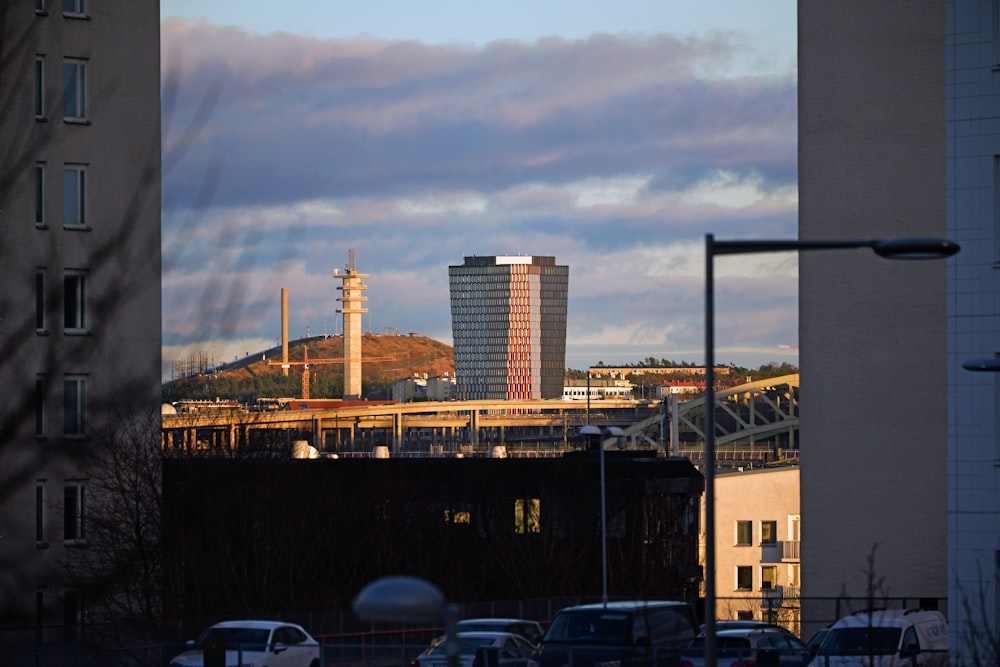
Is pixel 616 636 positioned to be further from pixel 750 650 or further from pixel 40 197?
pixel 40 197

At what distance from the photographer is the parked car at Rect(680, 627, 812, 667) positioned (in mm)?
26766

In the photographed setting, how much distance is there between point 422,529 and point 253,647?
1210 inches

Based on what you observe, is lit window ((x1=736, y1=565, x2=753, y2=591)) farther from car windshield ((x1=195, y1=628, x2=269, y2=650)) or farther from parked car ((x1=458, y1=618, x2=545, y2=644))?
car windshield ((x1=195, y1=628, x2=269, y2=650))

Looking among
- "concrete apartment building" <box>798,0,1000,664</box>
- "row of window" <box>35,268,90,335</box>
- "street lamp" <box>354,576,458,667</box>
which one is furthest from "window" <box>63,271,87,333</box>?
"concrete apartment building" <box>798,0,1000,664</box>

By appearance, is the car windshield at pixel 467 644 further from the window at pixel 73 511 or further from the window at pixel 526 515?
the window at pixel 526 515

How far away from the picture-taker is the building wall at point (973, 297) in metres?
29.2

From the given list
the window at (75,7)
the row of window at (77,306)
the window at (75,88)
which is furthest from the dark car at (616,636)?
the window at (75,7)

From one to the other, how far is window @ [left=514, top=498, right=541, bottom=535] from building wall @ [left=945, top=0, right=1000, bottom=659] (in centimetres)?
3448

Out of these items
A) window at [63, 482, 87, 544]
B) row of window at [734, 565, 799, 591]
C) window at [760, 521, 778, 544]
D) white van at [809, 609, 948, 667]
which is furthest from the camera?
window at [760, 521, 778, 544]

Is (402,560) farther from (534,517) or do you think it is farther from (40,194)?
(40,194)

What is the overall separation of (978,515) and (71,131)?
27.5m

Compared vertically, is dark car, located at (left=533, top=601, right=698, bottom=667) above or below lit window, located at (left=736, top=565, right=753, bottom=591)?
above

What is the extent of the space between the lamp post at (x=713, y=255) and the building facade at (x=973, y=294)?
1587 cm

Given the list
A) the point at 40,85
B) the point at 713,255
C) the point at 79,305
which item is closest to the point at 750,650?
the point at 713,255
